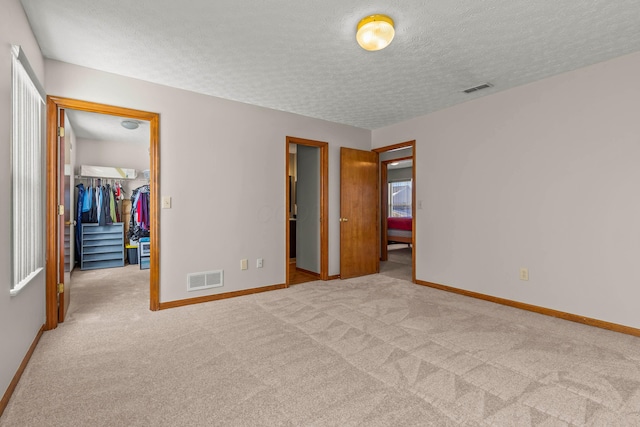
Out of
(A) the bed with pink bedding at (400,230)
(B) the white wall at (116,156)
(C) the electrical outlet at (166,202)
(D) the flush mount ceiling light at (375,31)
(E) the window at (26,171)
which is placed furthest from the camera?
(A) the bed with pink bedding at (400,230)

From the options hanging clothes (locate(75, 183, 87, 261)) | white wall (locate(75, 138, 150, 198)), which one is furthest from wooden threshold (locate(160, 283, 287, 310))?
white wall (locate(75, 138, 150, 198))

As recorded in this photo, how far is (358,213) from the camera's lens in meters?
4.81

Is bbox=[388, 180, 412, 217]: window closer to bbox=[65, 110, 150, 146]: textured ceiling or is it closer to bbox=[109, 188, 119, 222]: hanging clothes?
bbox=[65, 110, 150, 146]: textured ceiling

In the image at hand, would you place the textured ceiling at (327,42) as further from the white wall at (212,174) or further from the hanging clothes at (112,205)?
the hanging clothes at (112,205)

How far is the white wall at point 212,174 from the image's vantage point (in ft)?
10.1

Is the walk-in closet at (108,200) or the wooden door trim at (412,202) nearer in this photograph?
the wooden door trim at (412,202)

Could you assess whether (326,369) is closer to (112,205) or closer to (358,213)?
(358,213)

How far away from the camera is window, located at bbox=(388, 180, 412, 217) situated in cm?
1038

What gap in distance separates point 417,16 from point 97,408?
2985mm

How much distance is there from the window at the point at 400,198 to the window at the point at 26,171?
9212 mm

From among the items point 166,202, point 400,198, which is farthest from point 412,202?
point 400,198

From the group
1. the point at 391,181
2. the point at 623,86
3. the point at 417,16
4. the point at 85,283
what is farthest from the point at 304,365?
the point at 391,181

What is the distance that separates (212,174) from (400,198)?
8.17 m

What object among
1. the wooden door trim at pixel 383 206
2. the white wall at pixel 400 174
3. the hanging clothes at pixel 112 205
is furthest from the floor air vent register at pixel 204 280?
the white wall at pixel 400 174
